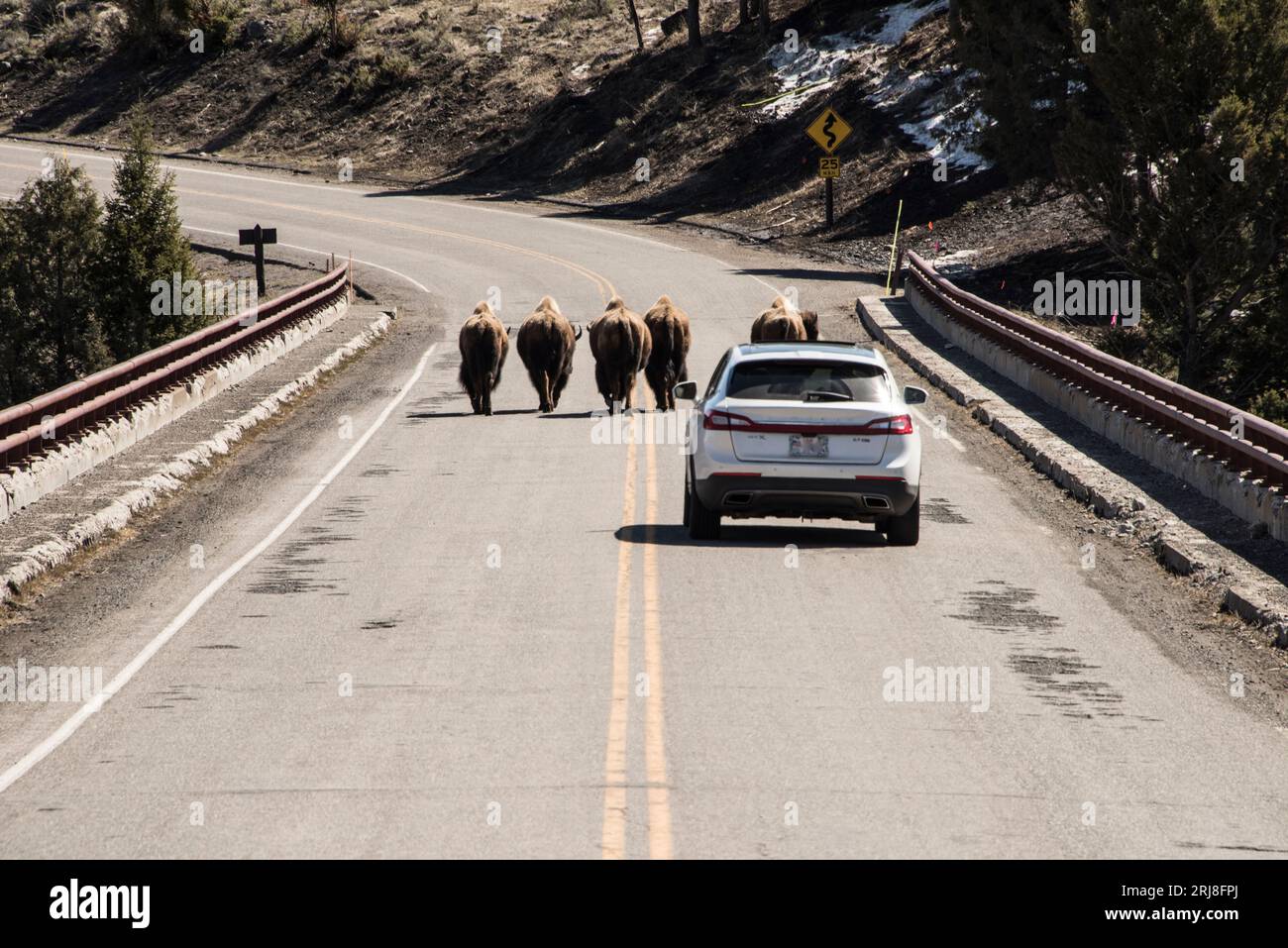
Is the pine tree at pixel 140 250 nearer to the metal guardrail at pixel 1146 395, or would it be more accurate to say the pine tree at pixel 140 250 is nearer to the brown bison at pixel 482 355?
the metal guardrail at pixel 1146 395

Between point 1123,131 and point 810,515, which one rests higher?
point 1123,131

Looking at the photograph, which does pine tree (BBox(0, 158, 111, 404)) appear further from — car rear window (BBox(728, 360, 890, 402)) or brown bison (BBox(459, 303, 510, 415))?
car rear window (BBox(728, 360, 890, 402))

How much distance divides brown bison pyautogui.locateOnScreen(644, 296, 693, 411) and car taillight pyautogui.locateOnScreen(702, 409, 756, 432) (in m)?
9.10

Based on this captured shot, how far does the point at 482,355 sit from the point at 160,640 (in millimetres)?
12635

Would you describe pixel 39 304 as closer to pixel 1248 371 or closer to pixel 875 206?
pixel 875 206

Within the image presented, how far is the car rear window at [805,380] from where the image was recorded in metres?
15.5

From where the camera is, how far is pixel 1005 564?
49.2 feet

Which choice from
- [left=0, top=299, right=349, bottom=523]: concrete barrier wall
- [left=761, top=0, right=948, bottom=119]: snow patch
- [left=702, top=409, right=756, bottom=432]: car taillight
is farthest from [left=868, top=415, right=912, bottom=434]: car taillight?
[left=761, top=0, right=948, bottom=119]: snow patch

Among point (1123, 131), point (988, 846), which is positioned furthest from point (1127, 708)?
point (1123, 131)

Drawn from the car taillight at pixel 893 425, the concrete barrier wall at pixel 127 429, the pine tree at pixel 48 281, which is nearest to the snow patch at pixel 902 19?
the pine tree at pixel 48 281

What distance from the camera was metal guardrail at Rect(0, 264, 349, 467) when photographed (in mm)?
17562

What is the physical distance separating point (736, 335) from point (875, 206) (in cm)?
2138

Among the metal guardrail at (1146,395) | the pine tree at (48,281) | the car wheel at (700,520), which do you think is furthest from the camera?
the pine tree at (48,281)
